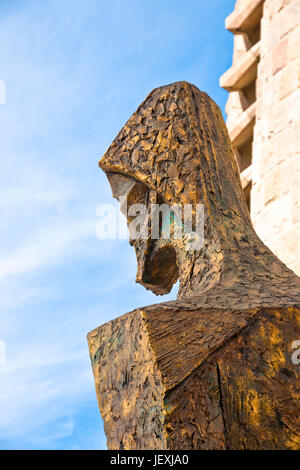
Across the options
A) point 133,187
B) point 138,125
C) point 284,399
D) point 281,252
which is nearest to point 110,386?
point 284,399

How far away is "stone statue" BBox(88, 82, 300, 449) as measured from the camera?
1224mm

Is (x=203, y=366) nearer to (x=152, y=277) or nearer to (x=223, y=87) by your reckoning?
(x=152, y=277)

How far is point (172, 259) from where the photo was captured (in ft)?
5.74

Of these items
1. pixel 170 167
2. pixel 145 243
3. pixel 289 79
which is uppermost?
pixel 289 79

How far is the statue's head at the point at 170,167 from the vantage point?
162 centimetres

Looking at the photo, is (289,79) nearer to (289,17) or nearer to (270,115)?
(270,115)

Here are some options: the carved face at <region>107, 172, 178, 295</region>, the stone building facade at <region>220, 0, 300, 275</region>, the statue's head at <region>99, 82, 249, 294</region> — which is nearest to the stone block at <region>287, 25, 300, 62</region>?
the stone building facade at <region>220, 0, 300, 275</region>

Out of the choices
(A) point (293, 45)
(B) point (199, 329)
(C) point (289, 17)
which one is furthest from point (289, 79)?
(B) point (199, 329)

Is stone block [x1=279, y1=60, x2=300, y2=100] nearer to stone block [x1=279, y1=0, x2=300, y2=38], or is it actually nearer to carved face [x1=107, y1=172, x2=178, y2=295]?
stone block [x1=279, y1=0, x2=300, y2=38]

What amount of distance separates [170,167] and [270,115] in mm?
2930

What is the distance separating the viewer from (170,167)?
165cm

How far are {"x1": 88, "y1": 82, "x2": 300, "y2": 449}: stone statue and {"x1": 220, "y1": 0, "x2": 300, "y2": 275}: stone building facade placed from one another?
2074mm

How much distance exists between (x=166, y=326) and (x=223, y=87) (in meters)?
4.67

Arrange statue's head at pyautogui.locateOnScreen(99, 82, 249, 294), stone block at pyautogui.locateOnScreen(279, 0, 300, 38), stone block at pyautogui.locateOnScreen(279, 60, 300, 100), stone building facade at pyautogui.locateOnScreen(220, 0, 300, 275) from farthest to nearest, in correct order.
→ stone block at pyautogui.locateOnScreen(279, 0, 300, 38) → stone block at pyautogui.locateOnScreen(279, 60, 300, 100) → stone building facade at pyautogui.locateOnScreen(220, 0, 300, 275) → statue's head at pyautogui.locateOnScreen(99, 82, 249, 294)
